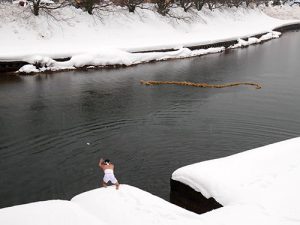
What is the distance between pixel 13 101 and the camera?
21344 mm

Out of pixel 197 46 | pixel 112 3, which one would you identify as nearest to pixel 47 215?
pixel 197 46

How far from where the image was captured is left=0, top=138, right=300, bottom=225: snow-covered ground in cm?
869

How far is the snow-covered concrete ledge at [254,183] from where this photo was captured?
9266 millimetres

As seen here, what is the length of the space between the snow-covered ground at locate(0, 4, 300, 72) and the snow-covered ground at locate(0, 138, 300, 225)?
2022 centimetres

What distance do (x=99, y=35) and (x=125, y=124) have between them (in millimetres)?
21045

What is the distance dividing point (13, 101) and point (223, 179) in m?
14.1

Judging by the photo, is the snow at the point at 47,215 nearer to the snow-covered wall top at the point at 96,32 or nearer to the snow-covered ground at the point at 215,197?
the snow-covered ground at the point at 215,197

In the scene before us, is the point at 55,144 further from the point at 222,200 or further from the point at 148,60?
the point at 148,60

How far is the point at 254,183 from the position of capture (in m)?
10.6

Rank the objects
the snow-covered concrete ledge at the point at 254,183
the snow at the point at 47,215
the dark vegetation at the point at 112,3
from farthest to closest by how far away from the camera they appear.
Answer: the dark vegetation at the point at 112,3 → the snow-covered concrete ledge at the point at 254,183 → the snow at the point at 47,215

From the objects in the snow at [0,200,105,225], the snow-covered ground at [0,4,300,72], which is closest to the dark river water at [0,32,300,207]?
the snow-covered ground at [0,4,300,72]

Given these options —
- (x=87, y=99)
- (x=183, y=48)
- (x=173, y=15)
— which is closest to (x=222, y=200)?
(x=87, y=99)

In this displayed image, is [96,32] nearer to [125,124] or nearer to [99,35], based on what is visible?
[99,35]

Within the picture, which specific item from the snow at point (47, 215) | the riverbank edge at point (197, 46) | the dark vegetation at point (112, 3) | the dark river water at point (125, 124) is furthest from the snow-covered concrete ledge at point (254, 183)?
the dark vegetation at point (112, 3)
